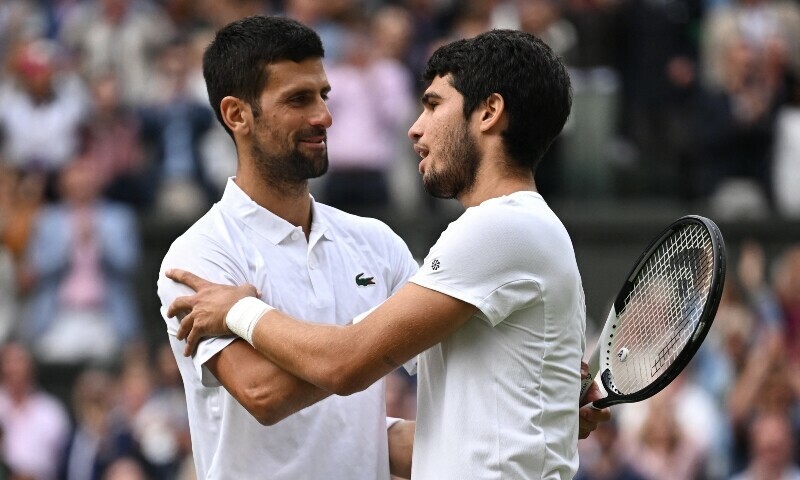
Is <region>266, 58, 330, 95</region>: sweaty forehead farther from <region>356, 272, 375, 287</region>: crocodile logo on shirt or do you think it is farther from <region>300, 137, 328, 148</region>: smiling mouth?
<region>356, 272, 375, 287</region>: crocodile logo on shirt

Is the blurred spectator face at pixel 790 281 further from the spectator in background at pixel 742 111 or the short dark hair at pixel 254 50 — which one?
the short dark hair at pixel 254 50

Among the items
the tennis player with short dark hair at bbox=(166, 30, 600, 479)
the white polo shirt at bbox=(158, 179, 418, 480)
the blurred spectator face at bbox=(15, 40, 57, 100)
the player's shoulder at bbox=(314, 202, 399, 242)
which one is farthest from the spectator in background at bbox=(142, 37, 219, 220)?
the tennis player with short dark hair at bbox=(166, 30, 600, 479)

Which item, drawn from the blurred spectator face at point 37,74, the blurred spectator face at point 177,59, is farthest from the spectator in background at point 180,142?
the blurred spectator face at point 37,74

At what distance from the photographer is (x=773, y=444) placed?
9.27 metres

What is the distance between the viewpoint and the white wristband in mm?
4207

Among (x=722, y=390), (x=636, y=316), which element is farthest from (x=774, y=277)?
(x=636, y=316)

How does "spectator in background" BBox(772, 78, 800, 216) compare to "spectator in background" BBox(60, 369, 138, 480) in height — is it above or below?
above

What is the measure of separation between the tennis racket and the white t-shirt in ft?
1.17

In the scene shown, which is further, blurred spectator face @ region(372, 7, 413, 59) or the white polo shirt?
blurred spectator face @ region(372, 7, 413, 59)

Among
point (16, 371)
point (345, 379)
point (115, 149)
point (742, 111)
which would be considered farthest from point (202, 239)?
point (742, 111)

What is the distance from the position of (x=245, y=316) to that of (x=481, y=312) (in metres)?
0.65

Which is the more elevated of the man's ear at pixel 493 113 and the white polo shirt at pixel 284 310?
the man's ear at pixel 493 113

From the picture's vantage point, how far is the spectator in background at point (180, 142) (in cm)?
1136

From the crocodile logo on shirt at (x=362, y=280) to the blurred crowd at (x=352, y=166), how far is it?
4594 mm
